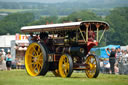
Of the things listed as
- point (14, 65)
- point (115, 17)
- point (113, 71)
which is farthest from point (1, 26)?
point (113, 71)

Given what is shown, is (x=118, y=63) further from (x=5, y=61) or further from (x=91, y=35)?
(x=5, y=61)

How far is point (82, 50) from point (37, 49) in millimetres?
2948

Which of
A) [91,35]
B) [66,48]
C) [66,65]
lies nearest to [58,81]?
[66,65]

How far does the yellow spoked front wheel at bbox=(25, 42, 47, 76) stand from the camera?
19.6 metres

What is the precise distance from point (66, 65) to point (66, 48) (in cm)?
105

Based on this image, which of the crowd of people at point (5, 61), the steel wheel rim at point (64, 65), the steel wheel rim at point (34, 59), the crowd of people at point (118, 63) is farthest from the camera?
the crowd of people at point (5, 61)

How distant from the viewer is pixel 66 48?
1923cm

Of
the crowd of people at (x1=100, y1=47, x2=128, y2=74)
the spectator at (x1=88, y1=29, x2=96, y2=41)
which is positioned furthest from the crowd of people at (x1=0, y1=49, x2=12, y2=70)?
the spectator at (x1=88, y1=29, x2=96, y2=41)

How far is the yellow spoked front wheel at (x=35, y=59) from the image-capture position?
64.2ft

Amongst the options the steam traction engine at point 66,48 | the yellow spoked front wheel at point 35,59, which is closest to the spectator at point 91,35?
the steam traction engine at point 66,48

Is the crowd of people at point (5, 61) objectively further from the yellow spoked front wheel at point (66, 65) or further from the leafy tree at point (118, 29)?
the leafy tree at point (118, 29)

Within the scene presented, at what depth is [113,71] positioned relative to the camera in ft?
78.9

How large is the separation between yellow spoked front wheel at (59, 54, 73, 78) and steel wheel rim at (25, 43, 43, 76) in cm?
139

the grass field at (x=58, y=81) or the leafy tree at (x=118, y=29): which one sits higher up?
the grass field at (x=58, y=81)
